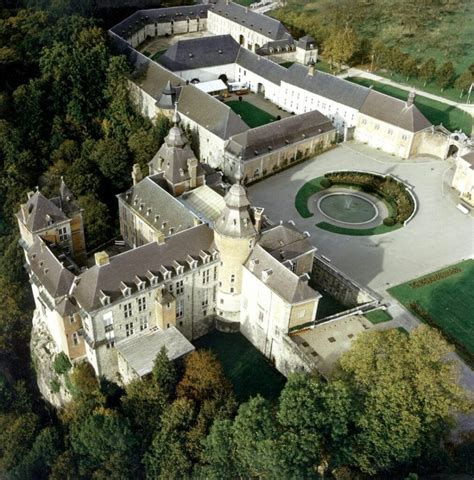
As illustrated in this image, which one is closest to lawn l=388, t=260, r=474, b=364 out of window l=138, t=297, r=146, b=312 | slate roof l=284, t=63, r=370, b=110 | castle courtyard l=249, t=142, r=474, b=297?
castle courtyard l=249, t=142, r=474, b=297

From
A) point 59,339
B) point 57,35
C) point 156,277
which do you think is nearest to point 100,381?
point 59,339

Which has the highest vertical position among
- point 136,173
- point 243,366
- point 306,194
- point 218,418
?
point 136,173

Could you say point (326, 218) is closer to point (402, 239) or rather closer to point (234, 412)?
point (402, 239)

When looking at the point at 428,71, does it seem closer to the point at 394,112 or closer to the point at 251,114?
the point at 394,112

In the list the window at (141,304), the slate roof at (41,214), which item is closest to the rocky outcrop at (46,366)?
the slate roof at (41,214)

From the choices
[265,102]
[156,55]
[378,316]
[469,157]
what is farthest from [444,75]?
[378,316]
